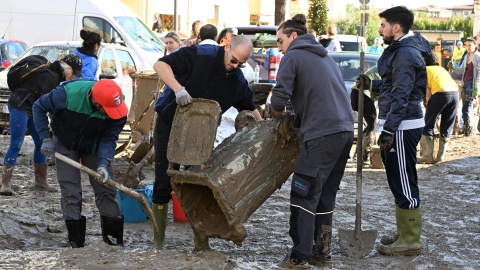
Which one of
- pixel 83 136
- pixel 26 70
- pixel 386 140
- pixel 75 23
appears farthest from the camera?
pixel 75 23

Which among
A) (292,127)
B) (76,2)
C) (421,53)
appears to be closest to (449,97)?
(421,53)

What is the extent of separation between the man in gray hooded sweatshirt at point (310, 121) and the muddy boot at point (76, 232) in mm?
1615

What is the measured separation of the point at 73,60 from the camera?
9.13 m

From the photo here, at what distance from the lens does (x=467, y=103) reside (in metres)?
17.8

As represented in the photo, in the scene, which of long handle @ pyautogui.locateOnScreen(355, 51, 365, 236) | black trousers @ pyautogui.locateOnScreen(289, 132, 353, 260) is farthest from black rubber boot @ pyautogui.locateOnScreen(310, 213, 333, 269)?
long handle @ pyautogui.locateOnScreen(355, 51, 365, 236)

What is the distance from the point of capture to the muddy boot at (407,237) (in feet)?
23.9

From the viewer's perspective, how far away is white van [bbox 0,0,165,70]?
19.8 metres

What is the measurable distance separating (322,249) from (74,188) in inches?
75.8

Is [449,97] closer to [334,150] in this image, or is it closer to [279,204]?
[279,204]

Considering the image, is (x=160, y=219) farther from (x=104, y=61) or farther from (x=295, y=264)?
(x=104, y=61)

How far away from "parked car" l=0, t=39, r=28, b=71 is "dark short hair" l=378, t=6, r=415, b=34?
13.4 m

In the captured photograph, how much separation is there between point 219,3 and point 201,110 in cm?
3894

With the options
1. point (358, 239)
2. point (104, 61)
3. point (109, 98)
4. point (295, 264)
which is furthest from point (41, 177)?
point (104, 61)

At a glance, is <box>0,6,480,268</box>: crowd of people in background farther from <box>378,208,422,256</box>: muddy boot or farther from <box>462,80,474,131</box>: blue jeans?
<box>462,80,474,131</box>: blue jeans
